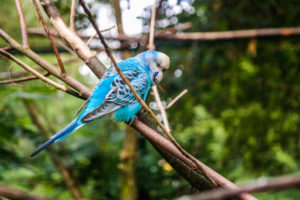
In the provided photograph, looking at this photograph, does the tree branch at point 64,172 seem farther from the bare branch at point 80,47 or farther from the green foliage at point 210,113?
the bare branch at point 80,47

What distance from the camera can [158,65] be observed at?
215 centimetres

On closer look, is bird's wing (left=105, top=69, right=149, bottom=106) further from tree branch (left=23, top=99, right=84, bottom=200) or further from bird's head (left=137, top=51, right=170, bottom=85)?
tree branch (left=23, top=99, right=84, bottom=200)

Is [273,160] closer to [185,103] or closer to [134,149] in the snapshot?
[185,103]

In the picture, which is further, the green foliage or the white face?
the green foliage

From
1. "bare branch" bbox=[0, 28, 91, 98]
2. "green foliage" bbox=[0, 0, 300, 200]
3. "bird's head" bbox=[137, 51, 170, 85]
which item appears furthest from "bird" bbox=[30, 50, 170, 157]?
"green foliage" bbox=[0, 0, 300, 200]

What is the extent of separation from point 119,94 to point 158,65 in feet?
1.16

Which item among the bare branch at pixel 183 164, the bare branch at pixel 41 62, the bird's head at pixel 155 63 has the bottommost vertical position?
the bare branch at pixel 183 164

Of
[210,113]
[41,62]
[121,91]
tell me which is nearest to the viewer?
[41,62]

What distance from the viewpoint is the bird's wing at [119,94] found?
1811 millimetres

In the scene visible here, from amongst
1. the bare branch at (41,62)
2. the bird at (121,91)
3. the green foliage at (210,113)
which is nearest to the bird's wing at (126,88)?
the bird at (121,91)

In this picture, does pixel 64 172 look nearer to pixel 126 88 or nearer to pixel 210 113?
pixel 126 88

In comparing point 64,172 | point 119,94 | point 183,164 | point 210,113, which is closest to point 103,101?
point 119,94

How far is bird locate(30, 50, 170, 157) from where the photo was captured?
177cm

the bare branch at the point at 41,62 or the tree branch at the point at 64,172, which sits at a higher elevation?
the bare branch at the point at 41,62
